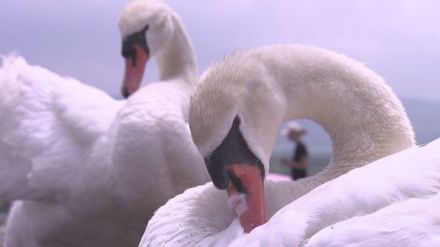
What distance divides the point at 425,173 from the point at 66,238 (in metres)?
1.97

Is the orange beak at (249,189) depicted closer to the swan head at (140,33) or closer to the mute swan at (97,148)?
the mute swan at (97,148)

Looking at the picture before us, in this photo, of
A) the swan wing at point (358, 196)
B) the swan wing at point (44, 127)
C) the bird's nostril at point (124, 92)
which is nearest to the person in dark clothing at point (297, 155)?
the bird's nostril at point (124, 92)

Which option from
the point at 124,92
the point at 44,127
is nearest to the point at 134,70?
the point at 124,92

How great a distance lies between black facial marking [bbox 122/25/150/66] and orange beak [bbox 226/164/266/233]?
1870mm

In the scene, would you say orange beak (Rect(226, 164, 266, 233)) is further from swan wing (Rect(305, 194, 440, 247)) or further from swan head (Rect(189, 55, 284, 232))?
swan wing (Rect(305, 194, 440, 247))

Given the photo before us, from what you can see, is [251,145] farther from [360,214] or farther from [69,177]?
[69,177]

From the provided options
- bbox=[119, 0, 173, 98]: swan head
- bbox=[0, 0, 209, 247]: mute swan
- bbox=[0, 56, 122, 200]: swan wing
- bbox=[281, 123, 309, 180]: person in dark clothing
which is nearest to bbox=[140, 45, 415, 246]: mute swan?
bbox=[0, 0, 209, 247]: mute swan

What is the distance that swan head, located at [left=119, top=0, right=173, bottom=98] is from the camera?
11.2 feet

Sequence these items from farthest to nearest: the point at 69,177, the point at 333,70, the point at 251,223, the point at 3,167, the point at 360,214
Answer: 1. the point at 3,167
2. the point at 69,177
3. the point at 333,70
4. the point at 251,223
5. the point at 360,214

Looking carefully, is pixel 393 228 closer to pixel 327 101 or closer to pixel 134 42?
pixel 327 101

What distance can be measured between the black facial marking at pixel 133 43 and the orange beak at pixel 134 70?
1 centimetres

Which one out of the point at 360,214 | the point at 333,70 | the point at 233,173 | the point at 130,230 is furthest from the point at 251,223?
the point at 130,230

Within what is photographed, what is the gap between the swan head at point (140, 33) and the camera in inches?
134

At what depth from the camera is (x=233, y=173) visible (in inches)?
65.1
